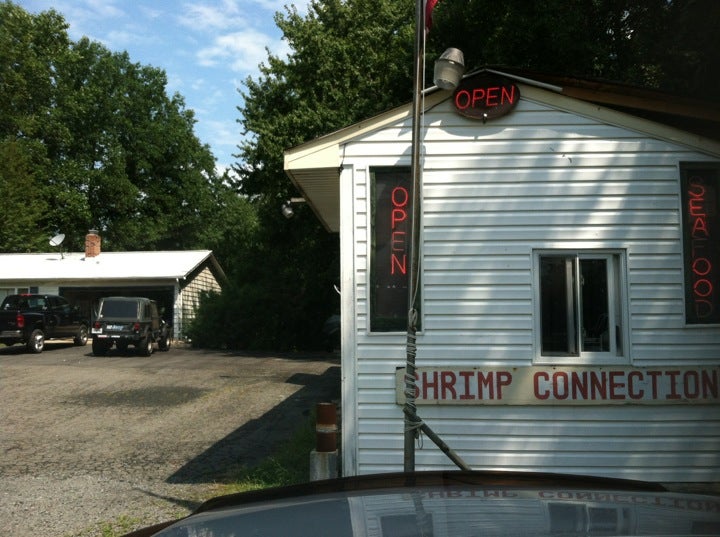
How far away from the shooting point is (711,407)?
6.98 metres

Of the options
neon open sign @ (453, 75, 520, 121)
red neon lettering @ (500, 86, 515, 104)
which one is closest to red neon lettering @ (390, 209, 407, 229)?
neon open sign @ (453, 75, 520, 121)

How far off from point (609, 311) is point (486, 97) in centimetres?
238

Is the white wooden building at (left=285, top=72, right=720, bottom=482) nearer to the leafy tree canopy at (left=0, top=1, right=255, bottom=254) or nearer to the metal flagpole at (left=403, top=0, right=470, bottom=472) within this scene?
the metal flagpole at (left=403, top=0, right=470, bottom=472)

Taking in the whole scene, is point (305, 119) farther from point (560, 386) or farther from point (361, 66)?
point (560, 386)

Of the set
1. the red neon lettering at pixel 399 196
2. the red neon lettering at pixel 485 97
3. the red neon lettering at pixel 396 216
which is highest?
the red neon lettering at pixel 485 97

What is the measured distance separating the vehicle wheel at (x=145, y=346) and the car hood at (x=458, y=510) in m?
24.1

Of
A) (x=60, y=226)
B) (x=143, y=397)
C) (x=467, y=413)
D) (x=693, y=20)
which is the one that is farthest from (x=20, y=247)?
(x=467, y=413)

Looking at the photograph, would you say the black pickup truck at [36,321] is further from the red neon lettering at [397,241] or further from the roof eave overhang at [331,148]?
the red neon lettering at [397,241]

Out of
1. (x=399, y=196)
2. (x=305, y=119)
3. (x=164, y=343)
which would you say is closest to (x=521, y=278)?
(x=399, y=196)

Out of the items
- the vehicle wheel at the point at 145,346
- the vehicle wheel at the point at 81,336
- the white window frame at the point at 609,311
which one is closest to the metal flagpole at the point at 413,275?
the white window frame at the point at 609,311

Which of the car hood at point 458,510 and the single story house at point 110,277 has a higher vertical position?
the single story house at point 110,277

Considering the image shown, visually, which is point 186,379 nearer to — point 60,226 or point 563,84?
point 563,84

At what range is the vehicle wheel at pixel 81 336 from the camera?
29594mm

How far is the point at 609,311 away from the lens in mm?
7152
